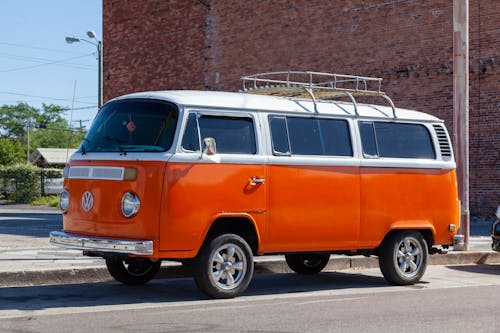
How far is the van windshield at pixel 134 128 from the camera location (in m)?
9.85

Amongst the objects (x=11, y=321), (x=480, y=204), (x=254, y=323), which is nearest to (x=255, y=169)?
(x=254, y=323)

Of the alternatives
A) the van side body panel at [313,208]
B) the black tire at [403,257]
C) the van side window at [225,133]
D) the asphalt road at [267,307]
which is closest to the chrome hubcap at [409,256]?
the black tire at [403,257]

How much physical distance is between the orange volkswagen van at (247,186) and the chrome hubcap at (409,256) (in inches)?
0.7

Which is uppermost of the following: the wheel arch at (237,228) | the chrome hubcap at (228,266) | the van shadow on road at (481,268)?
the wheel arch at (237,228)

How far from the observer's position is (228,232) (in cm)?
1034

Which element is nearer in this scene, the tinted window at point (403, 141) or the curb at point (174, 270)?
the curb at point (174, 270)

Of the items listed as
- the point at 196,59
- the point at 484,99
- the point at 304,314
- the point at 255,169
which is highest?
the point at 196,59

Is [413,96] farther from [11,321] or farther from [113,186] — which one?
[11,321]

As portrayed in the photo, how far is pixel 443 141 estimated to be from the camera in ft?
41.1

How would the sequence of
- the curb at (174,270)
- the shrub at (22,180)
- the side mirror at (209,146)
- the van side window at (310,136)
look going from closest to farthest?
the side mirror at (209,146)
the van side window at (310,136)
the curb at (174,270)
the shrub at (22,180)

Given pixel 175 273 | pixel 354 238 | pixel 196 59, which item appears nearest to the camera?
pixel 354 238

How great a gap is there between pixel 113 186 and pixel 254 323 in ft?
8.06

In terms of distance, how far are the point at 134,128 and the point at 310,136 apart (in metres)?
2.29

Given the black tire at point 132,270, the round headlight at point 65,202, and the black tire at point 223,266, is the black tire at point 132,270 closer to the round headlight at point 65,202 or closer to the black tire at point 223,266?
the round headlight at point 65,202
